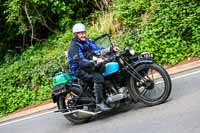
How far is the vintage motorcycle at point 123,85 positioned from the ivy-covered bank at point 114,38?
3.60 m

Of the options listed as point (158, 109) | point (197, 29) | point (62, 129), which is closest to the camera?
point (158, 109)

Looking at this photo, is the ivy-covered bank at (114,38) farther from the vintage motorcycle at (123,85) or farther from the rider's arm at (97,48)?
the vintage motorcycle at (123,85)

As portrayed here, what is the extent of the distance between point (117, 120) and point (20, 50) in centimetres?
1057

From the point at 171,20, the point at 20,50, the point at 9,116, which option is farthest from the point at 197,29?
the point at 20,50

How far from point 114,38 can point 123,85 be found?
5.32 metres

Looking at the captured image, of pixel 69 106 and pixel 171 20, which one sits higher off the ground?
pixel 171 20

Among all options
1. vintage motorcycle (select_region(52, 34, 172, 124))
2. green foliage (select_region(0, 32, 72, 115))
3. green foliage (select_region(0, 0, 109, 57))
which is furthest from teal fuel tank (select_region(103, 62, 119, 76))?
green foliage (select_region(0, 0, 109, 57))

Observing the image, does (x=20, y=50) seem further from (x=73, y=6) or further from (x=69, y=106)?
(x=69, y=106)

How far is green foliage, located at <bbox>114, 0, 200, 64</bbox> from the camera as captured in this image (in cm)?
1355

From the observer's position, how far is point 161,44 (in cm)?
1391

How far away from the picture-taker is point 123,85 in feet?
33.0

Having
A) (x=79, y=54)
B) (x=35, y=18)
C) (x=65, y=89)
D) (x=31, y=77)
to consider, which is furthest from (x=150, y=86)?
(x=35, y=18)

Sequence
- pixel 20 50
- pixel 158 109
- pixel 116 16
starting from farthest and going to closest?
pixel 20 50
pixel 116 16
pixel 158 109

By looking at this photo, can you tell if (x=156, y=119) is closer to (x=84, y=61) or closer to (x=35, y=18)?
(x=84, y=61)
